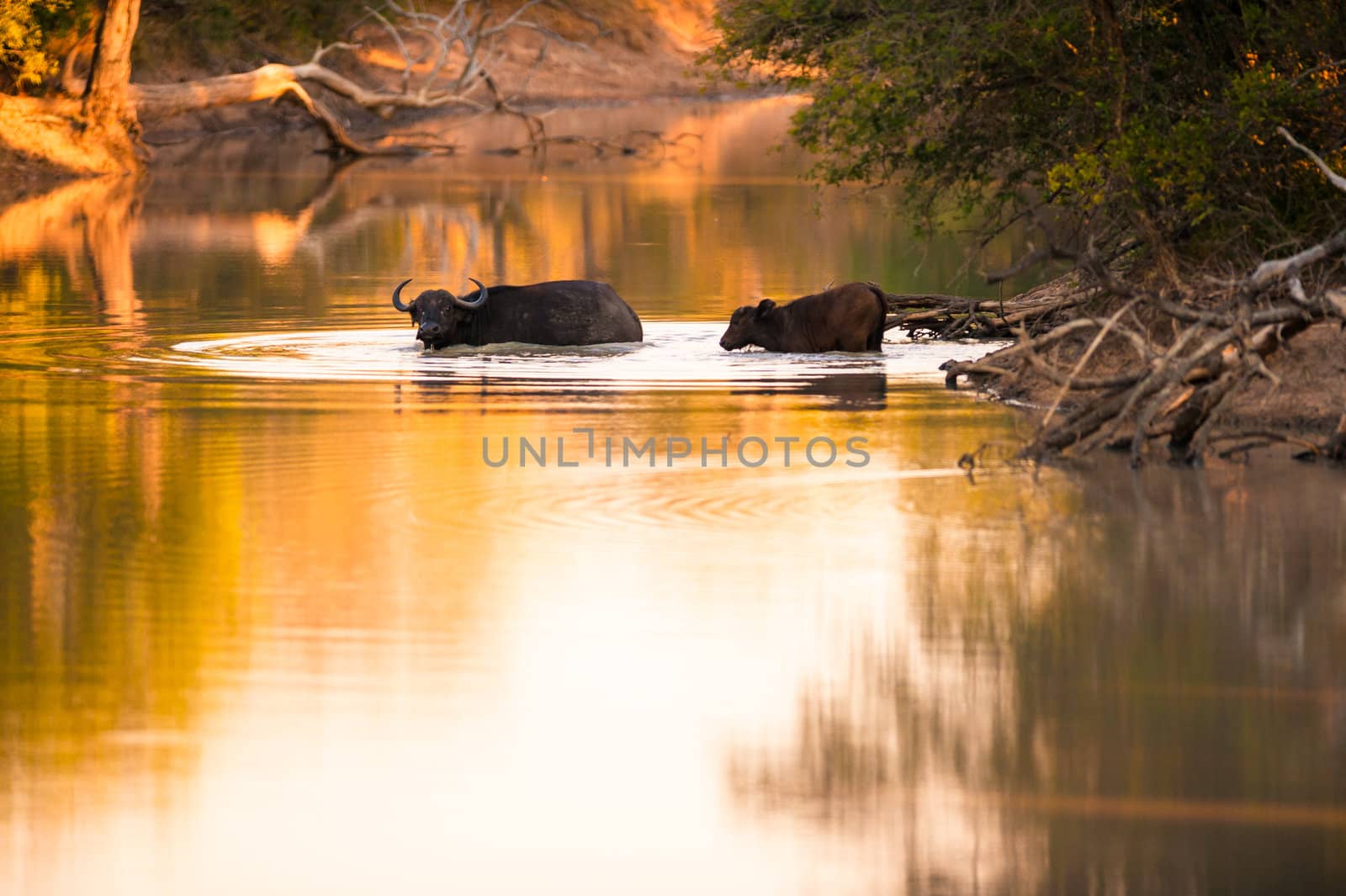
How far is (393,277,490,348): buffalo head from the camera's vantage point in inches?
814

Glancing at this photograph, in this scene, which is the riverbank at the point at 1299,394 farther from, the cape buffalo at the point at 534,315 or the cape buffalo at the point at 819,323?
the cape buffalo at the point at 534,315

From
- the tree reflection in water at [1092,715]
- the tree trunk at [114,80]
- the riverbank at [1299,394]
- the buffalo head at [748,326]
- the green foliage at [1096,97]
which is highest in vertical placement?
the tree trunk at [114,80]

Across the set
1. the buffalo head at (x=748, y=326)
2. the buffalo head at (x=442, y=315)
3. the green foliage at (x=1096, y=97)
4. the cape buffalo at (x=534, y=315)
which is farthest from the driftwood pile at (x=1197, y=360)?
the buffalo head at (x=442, y=315)

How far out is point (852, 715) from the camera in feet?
27.1

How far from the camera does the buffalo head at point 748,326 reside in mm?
20812

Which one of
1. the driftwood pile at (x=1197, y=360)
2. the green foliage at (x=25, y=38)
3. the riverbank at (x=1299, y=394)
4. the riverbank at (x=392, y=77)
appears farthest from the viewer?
the riverbank at (x=392, y=77)

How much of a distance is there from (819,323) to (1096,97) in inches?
176

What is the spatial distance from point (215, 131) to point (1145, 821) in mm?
70921

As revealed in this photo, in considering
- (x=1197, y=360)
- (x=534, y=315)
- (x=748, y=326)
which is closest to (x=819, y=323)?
(x=748, y=326)

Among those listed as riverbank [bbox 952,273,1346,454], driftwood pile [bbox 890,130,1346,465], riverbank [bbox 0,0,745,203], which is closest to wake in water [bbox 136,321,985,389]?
riverbank [bbox 952,273,1346,454]

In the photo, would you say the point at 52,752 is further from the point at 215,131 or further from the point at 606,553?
the point at 215,131

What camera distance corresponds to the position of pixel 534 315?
2147cm

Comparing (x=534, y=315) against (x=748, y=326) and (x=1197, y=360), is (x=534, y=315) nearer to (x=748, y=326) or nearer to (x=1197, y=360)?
(x=748, y=326)

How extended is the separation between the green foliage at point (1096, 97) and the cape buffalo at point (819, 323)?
1619mm
